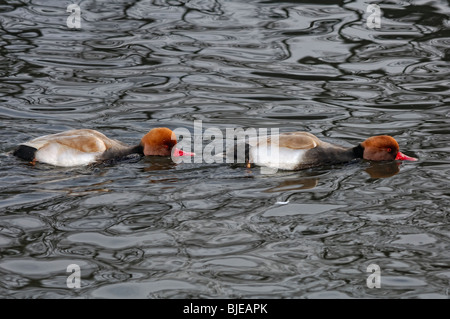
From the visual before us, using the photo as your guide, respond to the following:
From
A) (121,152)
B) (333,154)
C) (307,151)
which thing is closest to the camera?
(307,151)

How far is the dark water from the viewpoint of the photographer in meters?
6.38

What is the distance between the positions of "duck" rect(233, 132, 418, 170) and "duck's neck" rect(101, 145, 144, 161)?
1.08 m

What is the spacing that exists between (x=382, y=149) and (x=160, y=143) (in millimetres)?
2400

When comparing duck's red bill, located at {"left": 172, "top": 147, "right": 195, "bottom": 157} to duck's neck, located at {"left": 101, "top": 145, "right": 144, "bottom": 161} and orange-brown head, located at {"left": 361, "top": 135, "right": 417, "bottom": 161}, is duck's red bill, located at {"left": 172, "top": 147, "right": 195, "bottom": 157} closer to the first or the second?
duck's neck, located at {"left": 101, "top": 145, "right": 144, "bottom": 161}

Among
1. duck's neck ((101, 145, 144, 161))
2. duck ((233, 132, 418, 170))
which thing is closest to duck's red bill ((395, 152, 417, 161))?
duck ((233, 132, 418, 170))

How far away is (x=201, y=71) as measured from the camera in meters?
11.8

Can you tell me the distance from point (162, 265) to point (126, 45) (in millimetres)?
6833

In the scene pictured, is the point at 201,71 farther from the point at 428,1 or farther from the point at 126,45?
the point at 428,1

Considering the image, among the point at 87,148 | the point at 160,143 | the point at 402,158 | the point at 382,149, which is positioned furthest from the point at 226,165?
the point at 402,158

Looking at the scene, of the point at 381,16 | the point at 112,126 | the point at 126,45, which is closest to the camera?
the point at 112,126

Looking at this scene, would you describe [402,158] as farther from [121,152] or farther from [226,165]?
[121,152]

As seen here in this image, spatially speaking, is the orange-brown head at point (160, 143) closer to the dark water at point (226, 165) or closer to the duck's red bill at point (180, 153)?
the duck's red bill at point (180, 153)

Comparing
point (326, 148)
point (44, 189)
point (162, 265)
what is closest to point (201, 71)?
point (326, 148)

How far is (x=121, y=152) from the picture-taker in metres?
9.08
